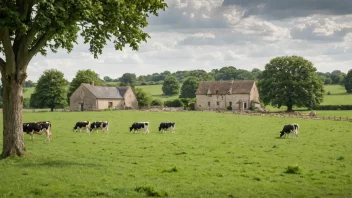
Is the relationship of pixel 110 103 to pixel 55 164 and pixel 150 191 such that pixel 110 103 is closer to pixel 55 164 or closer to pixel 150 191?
pixel 55 164

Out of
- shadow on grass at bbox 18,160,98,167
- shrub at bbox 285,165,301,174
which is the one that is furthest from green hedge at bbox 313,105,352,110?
shadow on grass at bbox 18,160,98,167

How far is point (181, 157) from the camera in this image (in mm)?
19219

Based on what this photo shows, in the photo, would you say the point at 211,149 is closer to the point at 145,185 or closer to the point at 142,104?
the point at 145,185

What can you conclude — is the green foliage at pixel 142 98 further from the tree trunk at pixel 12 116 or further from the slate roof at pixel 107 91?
the tree trunk at pixel 12 116

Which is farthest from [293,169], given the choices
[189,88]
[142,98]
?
[189,88]

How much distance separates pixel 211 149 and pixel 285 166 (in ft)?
20.2

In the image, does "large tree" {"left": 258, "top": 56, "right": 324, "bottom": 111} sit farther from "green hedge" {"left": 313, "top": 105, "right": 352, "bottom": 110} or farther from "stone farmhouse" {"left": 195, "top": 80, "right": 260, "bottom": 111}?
"stone farmhouse" {"left": 195, "top": 80, "right": 260, "bottom": 111}

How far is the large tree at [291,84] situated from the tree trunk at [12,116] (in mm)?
64003

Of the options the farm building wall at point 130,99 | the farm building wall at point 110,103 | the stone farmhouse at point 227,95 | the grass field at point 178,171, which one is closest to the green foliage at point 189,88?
the stone farmhouse at point 227,95

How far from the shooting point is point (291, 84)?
7538 centimetres

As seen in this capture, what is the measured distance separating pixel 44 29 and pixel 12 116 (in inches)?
174

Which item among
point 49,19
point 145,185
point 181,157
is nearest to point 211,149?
point 181,157

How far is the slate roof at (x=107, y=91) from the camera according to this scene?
289 ft

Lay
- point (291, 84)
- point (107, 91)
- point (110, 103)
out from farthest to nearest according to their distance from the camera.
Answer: point (107, 91) → point (110, 103) → point (291, 84)
